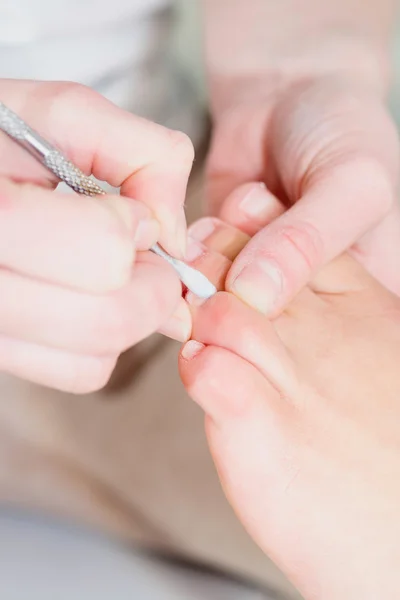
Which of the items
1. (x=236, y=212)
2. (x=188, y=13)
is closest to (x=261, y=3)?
(x=188, y=13)

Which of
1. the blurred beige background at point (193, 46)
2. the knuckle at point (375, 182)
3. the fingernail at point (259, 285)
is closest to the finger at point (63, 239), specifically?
the fingernail at point (259, 285)

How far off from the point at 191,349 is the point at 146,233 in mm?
73

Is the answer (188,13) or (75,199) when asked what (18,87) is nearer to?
(75,199)

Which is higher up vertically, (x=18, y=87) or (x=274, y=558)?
(x=18, y=87)

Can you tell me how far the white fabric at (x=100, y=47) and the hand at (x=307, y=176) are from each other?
7 centimetres

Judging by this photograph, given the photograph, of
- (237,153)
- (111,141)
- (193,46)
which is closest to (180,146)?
(111,141)

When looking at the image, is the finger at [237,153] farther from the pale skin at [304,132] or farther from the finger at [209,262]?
the finger at [209,262]

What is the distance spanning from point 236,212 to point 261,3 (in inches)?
10.9

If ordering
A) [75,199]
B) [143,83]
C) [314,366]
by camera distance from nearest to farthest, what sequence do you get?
[75,199] < [314,366] < [143,83]

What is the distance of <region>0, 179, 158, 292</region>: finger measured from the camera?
0.92 ft

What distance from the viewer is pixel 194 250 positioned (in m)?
0.45

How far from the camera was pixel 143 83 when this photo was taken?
62cm

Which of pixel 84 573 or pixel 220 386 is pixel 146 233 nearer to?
pixel 220 386

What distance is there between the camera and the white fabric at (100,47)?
1.69 feet
